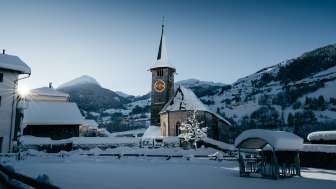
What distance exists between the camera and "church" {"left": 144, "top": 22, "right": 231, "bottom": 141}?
189 ft

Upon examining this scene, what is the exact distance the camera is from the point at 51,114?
55.0 meters

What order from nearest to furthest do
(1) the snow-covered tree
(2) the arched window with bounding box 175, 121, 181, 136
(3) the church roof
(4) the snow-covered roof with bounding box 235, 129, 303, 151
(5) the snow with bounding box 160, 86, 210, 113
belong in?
1. (4) the snow-covered roof with bounding box 235, 129, 303, 151
2. (1) the snow-covered tree
3. (2) the arched window with bounding box 175, 121, 181, 136
4. (5) the snow with bounding box 160, 86, 210, 113
5. (3) the church roof

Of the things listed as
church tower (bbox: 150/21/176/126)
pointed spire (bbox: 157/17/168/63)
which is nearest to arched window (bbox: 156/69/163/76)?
church tower (bbox: 150/21/176/126)

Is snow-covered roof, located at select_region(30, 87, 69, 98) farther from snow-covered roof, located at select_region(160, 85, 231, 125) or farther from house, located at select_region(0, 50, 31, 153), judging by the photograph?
house, located at select_region(0, 50, 31, 153)

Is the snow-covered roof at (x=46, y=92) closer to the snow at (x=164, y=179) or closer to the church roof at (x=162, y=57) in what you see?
the church roof at (x=162, y=57)

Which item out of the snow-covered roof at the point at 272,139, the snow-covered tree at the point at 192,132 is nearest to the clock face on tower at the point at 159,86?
the snow-covered tree at the point at 192,132

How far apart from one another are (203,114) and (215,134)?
543 cm

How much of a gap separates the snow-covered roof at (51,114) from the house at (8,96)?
695 inches

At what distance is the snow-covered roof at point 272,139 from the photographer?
19516mm

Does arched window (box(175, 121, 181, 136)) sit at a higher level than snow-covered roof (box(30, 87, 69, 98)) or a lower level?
lower

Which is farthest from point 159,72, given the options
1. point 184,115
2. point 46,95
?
point 46,95

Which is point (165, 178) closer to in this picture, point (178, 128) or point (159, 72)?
point (178, 128)

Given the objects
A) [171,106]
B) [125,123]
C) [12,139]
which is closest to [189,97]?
[171,106]

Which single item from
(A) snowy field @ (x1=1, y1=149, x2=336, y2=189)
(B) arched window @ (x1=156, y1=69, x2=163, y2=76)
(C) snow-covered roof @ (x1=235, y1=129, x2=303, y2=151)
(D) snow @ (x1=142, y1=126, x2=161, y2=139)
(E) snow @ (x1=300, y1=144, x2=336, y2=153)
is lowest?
(A) snowy field @ (x1=1, y1=149, x2=336, y2=189)
